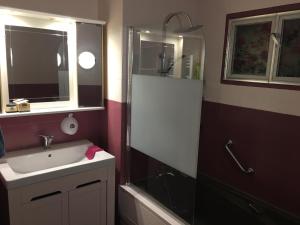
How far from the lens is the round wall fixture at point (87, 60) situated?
2193mm

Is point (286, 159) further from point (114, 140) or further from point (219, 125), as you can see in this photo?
point (114, 140)

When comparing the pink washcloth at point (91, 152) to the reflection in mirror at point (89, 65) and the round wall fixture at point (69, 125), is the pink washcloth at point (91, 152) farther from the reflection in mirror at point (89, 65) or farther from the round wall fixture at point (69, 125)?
the reflection in mirror at point (89, 65)

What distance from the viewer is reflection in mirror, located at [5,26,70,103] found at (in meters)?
1.92

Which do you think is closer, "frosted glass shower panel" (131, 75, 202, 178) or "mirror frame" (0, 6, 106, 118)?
"frosted glass shower panel" (131, 75, 202, 178)

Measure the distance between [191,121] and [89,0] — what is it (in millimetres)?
1420

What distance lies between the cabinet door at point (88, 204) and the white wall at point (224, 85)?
1324 millimetres

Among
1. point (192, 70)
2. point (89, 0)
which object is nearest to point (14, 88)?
point (89, 0)

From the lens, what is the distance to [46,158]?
2066 millimetres

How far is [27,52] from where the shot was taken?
1.97 metres

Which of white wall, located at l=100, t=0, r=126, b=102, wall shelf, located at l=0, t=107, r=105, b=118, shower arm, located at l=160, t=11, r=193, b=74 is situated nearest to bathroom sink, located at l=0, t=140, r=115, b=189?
wall shelf, located at l=0, t=107, r=105, b=118

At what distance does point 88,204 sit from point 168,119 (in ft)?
3.02

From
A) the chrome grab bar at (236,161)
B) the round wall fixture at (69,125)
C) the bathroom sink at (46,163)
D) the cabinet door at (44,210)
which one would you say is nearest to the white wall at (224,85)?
the chrome grab bar at (236,161)

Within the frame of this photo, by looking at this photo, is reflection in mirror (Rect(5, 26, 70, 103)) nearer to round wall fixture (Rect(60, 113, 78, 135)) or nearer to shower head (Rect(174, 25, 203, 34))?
round wall fixture (Rect(60, 113, 78, 135))

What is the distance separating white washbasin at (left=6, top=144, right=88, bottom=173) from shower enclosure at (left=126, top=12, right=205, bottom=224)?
17.8 inches
